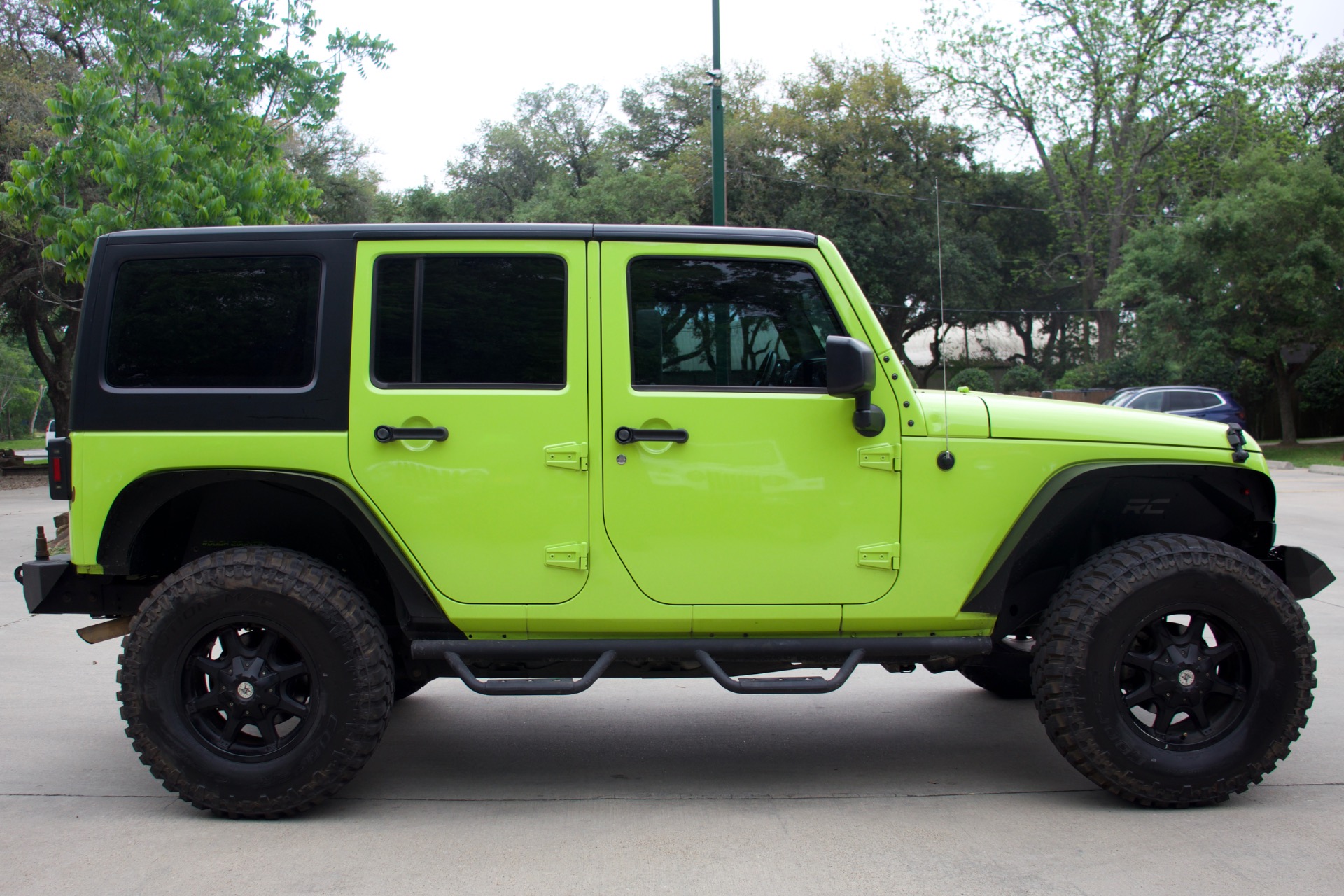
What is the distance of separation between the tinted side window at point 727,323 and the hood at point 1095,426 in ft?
2.28

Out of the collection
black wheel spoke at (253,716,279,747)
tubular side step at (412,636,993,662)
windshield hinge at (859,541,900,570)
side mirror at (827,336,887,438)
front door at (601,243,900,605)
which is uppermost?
side mirror at (827,336,887,438)

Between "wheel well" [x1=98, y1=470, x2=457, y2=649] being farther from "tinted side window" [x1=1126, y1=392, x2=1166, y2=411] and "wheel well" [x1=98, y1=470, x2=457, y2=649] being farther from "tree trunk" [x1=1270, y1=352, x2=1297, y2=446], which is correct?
"tree trunk" [x1=1270, y1=352, x2=1297, y2=446]

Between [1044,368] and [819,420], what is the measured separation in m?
50.3

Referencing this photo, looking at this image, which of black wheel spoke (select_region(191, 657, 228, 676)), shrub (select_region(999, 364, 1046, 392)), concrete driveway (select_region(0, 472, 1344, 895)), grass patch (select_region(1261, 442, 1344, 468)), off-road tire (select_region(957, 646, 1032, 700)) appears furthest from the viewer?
shrub (select_region(999, 364, 1046, 392))

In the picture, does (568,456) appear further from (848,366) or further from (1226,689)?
(1226,689)

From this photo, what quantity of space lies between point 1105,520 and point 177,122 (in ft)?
31.0

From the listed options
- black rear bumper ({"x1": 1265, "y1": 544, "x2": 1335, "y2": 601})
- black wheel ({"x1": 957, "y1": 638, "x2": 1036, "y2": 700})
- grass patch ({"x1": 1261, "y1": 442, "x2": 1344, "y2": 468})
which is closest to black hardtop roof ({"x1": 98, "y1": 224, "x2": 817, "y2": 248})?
black wheel ({"x1": 957, "y1": 638, "x2": 1036, "y2": 700})

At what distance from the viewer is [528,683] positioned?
12.6 ft

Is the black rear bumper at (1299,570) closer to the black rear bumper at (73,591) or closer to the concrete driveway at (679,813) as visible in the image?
the concrete driveway at (679,813)

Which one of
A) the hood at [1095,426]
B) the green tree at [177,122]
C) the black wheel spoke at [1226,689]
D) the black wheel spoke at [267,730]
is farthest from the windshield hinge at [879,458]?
the green tree at [177,122]

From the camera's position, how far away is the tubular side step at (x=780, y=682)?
3.77 metres

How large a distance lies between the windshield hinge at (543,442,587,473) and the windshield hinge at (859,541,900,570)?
104cm

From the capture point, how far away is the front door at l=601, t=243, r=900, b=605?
3812mm

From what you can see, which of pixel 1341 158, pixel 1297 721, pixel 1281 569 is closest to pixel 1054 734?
pixel 1297 721
